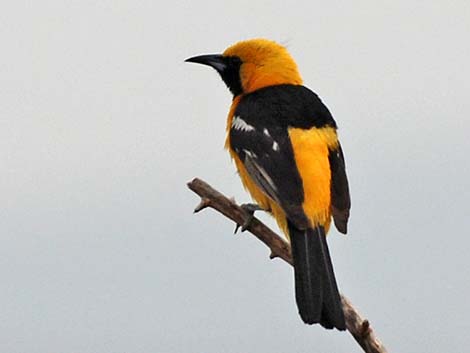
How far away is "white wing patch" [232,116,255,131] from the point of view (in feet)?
26.6

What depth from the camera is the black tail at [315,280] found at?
6.70 m

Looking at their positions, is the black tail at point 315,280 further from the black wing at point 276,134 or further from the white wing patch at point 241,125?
the white wing patch at point 241,125

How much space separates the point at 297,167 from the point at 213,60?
210 cm

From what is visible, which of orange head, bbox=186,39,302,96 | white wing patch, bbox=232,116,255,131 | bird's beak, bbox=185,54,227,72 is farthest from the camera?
bird's beak, bbox=185,54,227,72

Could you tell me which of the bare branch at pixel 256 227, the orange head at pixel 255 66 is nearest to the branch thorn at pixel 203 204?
the bare branch at pixel 256 227

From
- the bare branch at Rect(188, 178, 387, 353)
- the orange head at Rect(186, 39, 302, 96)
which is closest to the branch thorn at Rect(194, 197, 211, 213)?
the bare branch at Rect(188, 178, 387, 353)

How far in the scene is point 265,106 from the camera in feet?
27.1

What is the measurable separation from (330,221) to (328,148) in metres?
0.53

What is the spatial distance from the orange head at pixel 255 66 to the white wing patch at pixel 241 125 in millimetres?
633

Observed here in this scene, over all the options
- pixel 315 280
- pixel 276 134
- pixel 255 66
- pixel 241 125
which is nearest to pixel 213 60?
pixel 255 66

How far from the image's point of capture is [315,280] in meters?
6.96

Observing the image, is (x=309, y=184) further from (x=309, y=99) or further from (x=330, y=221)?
(x=309, y=99)

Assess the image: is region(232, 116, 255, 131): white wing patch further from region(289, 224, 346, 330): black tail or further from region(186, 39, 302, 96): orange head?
region(289, 224, 346, 330): black tail

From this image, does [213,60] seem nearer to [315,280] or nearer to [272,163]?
[272,163]
